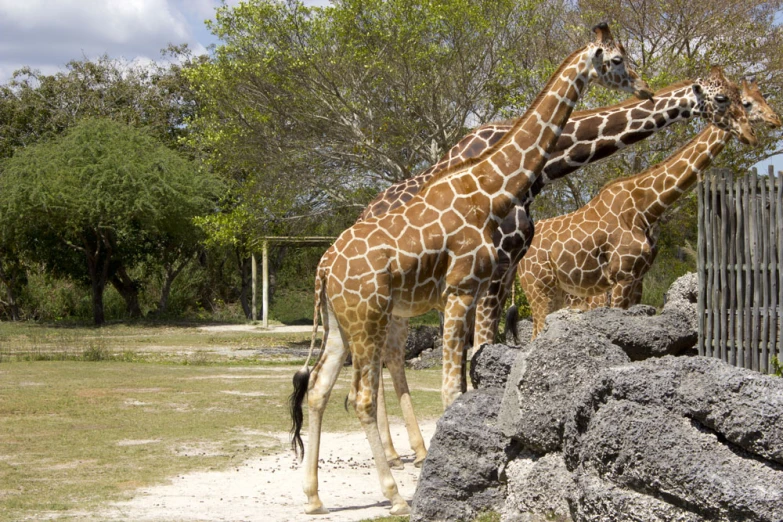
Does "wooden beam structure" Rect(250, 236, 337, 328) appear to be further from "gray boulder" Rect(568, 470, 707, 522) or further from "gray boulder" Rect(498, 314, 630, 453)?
"gray boulder" Rect(568, 470, 707, 522)

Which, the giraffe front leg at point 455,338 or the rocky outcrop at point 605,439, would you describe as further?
the giraffe front leg at point 455,338

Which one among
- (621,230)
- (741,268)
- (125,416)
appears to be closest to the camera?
(741,268)

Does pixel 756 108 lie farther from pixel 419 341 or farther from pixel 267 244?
pixel 267 244

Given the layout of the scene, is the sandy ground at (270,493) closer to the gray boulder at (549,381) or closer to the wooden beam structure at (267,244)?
the gray boulder at (549,381)

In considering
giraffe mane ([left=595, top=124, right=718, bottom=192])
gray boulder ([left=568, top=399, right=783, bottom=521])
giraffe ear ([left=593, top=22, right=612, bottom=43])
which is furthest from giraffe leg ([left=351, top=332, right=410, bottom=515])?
giraffe mane ([left=595, top=124, right=718, bottom=192])

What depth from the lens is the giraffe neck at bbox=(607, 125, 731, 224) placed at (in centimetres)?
1034

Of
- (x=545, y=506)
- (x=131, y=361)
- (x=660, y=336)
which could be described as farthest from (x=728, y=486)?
(x=131, y=361)

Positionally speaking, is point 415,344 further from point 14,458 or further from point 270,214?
point 14,458

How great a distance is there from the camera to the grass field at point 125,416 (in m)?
8.22

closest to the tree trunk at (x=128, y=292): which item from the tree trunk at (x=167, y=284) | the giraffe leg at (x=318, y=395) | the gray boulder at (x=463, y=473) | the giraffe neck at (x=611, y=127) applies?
the tree trunk at (x=167, y=284)

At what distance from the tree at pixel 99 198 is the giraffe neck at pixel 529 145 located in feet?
75.8

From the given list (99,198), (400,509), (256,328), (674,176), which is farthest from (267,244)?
(400,509)

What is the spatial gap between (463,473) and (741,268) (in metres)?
→ 3.66

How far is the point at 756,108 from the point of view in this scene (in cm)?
951
